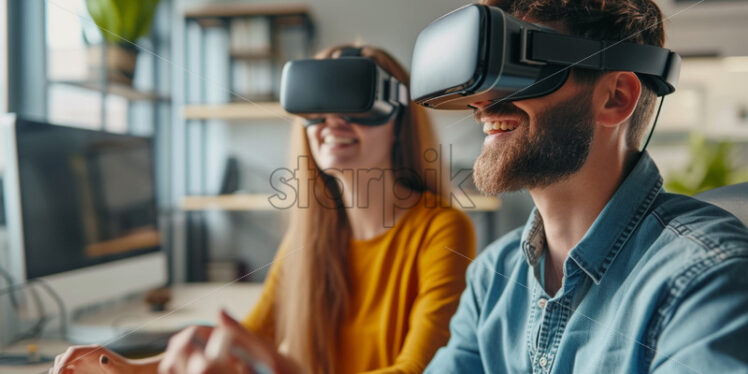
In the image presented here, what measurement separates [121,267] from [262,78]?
0.37m

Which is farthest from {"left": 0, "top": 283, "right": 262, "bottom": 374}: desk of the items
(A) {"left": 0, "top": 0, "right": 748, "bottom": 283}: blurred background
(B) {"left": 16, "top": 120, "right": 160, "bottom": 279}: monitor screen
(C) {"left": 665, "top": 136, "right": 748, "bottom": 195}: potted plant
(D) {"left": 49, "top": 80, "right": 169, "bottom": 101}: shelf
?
(C) {"left": 665, "top": 136, "right": 748, "bottom": 195}: potted plant

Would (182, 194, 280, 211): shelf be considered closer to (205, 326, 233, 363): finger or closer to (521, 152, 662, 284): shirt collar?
(205, 326, 233, 363): finger

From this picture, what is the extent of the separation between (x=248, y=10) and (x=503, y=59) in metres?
0.26

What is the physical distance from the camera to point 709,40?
341mm

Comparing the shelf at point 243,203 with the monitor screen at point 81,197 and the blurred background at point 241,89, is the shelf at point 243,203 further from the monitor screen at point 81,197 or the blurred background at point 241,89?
the monitor screen at point 81,197

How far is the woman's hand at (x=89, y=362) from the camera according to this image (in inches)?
11.5

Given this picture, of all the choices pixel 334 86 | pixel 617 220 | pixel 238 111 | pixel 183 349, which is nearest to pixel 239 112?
pixel 238 111

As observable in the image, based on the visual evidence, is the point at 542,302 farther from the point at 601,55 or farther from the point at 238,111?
the point at 238,111

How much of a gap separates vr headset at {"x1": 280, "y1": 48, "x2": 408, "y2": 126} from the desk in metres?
0.18

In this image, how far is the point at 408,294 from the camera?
0.40 metres

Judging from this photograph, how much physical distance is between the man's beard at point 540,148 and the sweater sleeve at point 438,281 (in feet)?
0.33

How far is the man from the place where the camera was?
0.80 ft

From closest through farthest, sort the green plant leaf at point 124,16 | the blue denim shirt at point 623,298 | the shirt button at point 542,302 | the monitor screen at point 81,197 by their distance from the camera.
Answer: the blue denim shirt at point 623,298, the shirt button at point 542,302, the green plant leaf at point 124,16, the monitor screen at point 81,197

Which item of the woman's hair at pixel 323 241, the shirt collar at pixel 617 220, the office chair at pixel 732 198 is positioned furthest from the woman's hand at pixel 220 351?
the office chair at pixel 732 198
